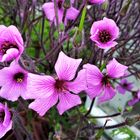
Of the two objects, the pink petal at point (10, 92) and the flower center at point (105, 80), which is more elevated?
the flower center at point (105, 80)

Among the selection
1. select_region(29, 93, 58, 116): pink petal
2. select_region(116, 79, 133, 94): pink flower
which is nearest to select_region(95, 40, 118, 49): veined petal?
select_region(29, 93, 58, 116): pink petal

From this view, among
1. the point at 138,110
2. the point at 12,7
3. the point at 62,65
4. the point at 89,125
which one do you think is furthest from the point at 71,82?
the point at 138,110

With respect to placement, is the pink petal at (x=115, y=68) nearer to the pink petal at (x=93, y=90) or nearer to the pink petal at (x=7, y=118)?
the pink petal at (x=93, y=90)

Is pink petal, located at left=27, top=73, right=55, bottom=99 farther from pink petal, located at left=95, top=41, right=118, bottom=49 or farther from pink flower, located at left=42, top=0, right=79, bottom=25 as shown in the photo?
pink flower, located at left=42, top=0, right=79, bottom=25

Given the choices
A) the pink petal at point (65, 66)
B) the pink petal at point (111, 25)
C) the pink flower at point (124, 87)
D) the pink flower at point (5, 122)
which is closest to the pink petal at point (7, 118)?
the pink flower at point (5, 122)

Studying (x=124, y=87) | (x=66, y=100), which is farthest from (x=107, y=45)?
(x=124, y=87)

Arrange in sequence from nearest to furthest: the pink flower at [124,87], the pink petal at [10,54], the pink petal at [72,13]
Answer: the pink petal at [10,54], the pink petal at [72,13], the pink flower at [124,87]
